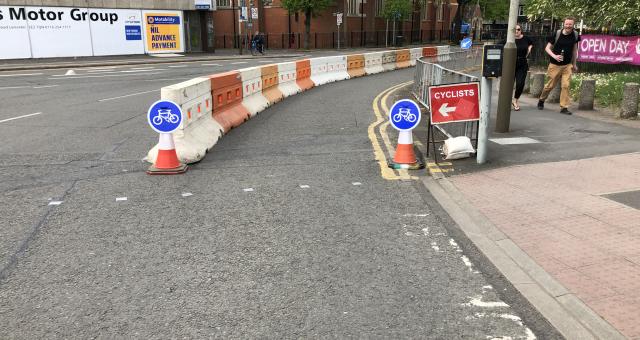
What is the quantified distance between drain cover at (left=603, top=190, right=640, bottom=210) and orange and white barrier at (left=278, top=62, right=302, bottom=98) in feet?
37.8

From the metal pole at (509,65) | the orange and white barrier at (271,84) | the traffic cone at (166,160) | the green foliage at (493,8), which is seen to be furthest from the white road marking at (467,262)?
the green foliage at (493,8)

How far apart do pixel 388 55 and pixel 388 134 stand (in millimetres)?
19750

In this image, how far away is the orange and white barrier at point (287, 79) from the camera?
16.8 metres

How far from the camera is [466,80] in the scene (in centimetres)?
933

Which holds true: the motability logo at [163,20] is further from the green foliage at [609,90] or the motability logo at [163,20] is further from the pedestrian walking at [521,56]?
the pedestrian walking at [521,56]

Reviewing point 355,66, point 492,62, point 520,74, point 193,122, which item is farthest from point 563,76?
point 355,66

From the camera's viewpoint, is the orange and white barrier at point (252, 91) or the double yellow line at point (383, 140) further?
the orange and white barrier at point (252, 91)

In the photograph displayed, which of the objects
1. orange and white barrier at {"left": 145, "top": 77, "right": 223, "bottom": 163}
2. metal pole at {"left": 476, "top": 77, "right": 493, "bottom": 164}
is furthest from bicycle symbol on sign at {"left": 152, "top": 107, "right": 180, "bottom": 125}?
metal pole at {"left": 476, "top": 77, "right": 493, "bottom": 164}

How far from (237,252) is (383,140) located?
18.1 feet

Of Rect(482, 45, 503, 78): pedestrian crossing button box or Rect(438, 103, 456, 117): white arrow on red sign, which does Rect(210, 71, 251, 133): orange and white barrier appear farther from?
Rect(482, 45, 503, 78): pedestrian crossing button box

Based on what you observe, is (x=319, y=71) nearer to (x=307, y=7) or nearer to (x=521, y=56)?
(x=521, y=56)

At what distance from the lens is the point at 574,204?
604 cm

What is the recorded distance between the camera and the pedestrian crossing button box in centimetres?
777

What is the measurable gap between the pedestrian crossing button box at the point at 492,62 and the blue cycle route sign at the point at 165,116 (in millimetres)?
4369
